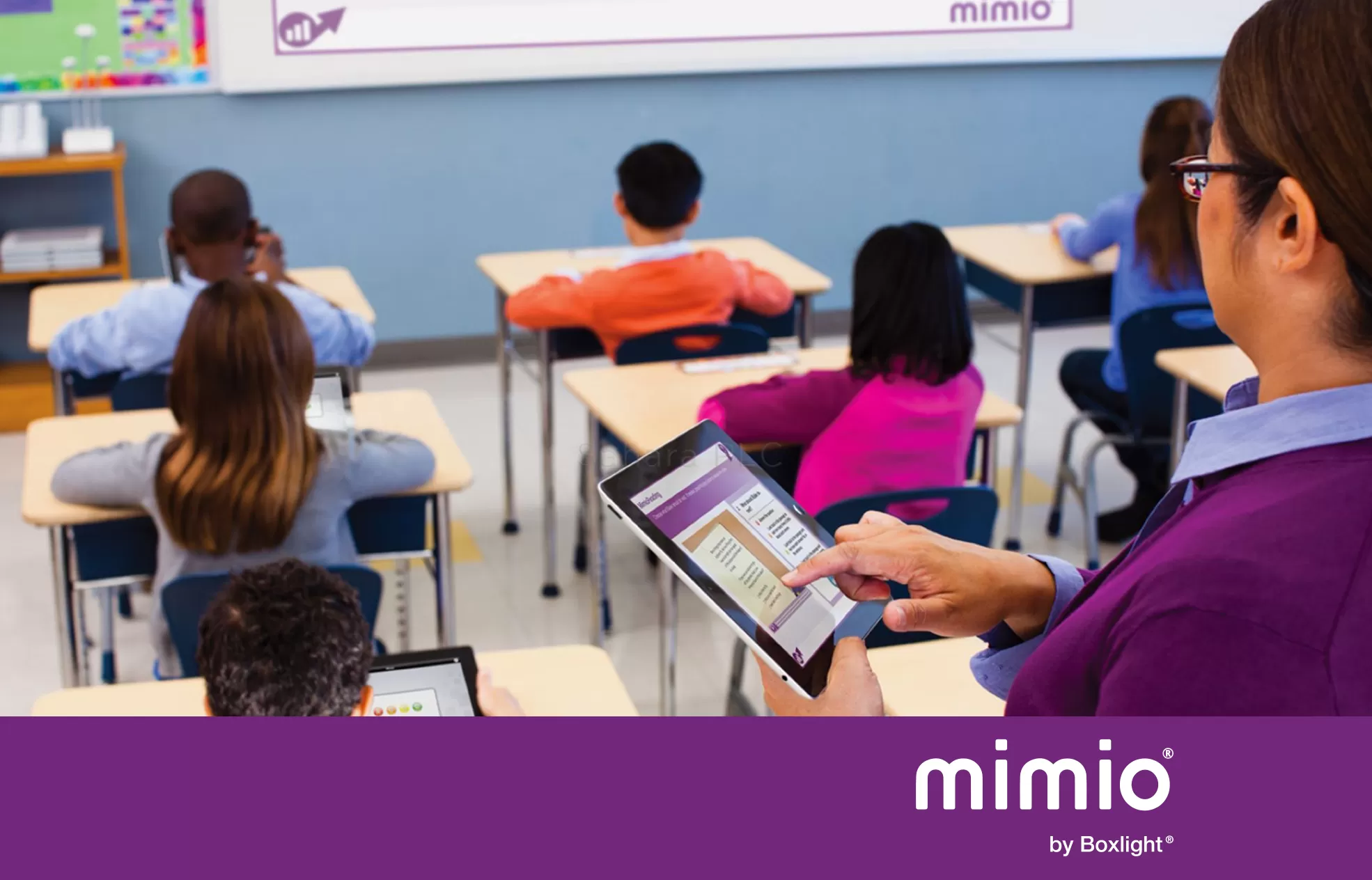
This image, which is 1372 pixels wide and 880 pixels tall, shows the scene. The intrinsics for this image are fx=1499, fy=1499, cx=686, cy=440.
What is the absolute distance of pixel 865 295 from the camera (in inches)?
95.7

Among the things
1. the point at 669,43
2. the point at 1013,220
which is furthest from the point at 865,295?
the point at 1013,220

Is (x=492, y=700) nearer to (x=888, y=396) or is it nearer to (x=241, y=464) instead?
(x=241, y=464)

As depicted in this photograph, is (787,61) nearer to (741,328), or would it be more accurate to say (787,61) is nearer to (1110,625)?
(741,328)

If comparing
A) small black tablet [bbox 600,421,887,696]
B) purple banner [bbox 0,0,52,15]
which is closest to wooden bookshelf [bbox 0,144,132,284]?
purple banner [bbox 0,0,52,15]

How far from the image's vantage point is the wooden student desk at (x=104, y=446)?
244 centimetres

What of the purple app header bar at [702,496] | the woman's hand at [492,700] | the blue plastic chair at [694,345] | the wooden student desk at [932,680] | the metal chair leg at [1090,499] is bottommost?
the metal chair leg at [1090,499]

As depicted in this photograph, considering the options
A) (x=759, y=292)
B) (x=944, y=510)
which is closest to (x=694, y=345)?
(x=759, y=292)

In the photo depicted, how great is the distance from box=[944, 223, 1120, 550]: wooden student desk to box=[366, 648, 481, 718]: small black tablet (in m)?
2.40

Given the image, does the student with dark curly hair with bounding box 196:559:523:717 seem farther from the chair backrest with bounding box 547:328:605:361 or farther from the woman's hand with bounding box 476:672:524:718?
the chair backrest with bounding box 547:328:605:361

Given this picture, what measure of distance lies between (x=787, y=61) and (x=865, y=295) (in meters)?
3.33

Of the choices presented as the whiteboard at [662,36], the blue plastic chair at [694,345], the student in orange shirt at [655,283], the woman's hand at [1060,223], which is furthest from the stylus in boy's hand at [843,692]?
the whiteboard at [662,36]

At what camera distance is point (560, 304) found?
354cm

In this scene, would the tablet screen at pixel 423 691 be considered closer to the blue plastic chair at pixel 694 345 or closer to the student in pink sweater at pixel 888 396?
the student in pink sweater at pixel 888 396
